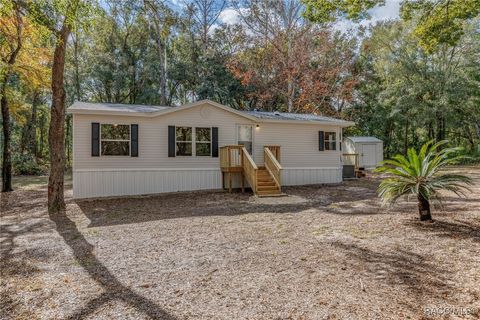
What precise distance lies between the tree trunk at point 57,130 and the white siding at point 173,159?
6.38 feet

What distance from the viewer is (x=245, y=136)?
42.0 ft

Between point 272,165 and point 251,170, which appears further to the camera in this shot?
point 272,165

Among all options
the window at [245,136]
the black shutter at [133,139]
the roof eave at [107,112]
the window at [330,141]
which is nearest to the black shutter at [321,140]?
the window at [330,141]

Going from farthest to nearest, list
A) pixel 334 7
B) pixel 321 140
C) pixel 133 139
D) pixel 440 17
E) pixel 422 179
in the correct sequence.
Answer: pixel 321 140
pixel 133 139
pixel 334 7
pixel 440 17
pixel 422 179

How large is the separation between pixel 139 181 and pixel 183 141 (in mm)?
2115

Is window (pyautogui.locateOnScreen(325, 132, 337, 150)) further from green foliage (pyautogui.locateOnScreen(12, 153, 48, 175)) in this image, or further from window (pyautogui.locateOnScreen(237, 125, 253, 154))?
green foliage (pyautogui.locateOnScreen(12, 153, 48, 175))

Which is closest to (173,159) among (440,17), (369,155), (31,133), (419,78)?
(440,17)

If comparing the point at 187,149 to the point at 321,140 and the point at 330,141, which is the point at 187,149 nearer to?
the point at 321,140

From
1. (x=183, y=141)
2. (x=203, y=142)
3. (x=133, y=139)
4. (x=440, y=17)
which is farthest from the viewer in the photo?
(x=203, y=142)

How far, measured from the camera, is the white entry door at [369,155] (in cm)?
2266

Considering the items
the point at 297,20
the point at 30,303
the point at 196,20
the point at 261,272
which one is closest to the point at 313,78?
the point at 297,20

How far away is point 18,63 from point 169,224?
11617 mm

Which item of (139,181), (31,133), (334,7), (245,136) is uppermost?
(334,7)

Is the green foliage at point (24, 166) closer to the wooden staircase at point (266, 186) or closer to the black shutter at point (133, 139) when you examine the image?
the black shutter at point (133, 139)
